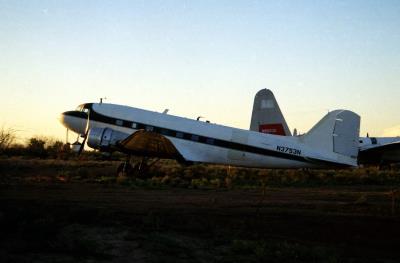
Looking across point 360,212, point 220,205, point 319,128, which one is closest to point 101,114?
point 319,128

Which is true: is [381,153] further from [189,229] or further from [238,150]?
[189,229]

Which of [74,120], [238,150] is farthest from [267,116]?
[74,120]

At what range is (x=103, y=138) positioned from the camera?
23984 millimetres

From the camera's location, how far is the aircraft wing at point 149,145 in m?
22.9

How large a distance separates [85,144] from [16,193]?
9.83 metres

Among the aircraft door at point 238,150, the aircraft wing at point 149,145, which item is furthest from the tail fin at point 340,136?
the aircraft wing at point 149,145

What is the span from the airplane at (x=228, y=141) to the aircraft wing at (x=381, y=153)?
13319 millimetres

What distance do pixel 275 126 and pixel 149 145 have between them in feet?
46.6

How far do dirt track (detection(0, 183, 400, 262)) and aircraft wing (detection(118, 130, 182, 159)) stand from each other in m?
8.04

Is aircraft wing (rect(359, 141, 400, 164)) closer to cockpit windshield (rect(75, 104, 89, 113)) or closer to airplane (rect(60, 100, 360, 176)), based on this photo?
airplane (rect(60, 100, 360, 176))

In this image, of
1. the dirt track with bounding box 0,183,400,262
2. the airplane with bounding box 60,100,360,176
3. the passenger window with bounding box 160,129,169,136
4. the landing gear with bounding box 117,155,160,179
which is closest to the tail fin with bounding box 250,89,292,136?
the airplane with bounding box 60,100,360,176

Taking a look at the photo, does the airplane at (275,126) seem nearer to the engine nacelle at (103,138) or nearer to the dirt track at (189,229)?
the engine nacelle at (103,138)

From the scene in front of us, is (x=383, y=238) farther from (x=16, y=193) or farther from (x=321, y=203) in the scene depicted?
(x=16, y=193)

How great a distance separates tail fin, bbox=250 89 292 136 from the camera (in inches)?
1393
